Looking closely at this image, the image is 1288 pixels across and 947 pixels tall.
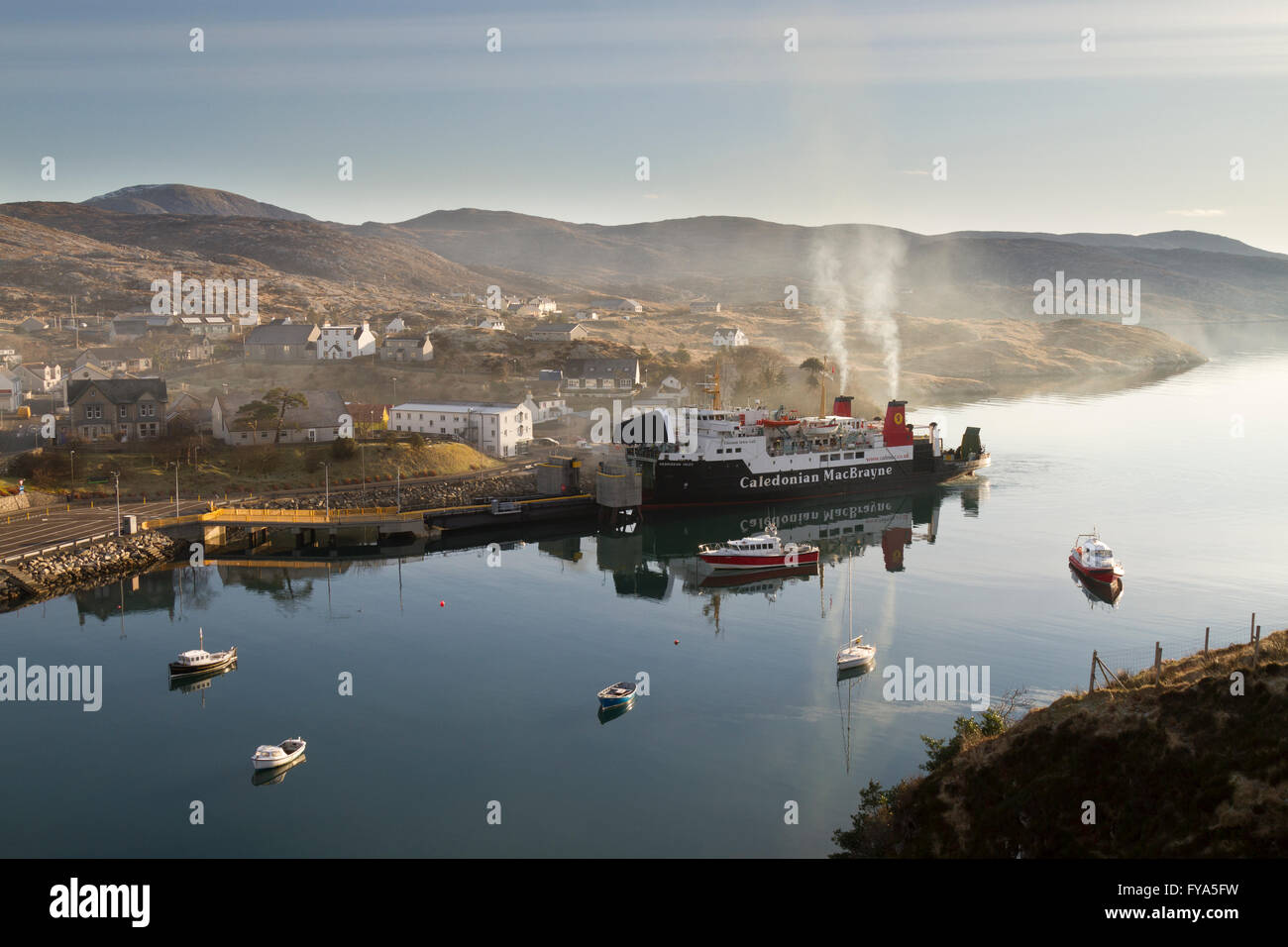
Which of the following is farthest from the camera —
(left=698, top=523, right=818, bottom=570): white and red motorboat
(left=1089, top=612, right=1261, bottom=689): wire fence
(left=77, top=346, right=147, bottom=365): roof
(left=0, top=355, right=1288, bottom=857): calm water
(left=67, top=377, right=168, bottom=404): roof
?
(left=77, top=346, right=147, bottom=365): roof

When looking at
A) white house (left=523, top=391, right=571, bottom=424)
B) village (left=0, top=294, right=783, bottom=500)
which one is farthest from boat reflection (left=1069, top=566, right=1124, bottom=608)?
white house (left=523, top=391, right=571, bottom=424)

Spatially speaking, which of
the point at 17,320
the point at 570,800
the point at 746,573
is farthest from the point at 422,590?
the point at 17,320

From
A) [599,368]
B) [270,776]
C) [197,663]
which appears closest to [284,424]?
[197,663]

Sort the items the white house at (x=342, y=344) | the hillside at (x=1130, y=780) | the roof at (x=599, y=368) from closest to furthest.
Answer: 1. the hillside at (x=1130, y=780)
2. the roof at (x=599, y=368)
3. the white house at (x=342, y=344)

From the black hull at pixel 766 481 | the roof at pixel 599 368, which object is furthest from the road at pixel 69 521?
the roof at pixel 599 368

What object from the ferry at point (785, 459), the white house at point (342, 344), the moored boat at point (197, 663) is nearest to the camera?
the moored boat at point (197, 663)

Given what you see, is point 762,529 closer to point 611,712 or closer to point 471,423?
point 471,423

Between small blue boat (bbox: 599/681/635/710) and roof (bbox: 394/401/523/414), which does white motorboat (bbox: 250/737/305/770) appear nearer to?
small blue boat (bbox: 599/681/635/710)

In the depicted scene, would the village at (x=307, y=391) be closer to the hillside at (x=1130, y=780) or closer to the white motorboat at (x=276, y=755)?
the white motorboat at (x=276, y=755)
